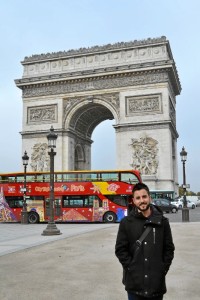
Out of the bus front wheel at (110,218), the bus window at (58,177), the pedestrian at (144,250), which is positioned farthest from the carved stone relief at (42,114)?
the pedestrian at (144,250)

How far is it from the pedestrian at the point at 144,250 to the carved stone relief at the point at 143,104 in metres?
35.0

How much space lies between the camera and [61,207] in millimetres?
23531

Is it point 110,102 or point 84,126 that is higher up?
point 110,102

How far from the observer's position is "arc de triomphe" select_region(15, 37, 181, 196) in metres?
37.4

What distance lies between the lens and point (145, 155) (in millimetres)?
37406

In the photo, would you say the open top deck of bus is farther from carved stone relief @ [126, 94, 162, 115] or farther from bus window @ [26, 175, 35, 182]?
carved stone relief @ [126, 94, 162, 115]

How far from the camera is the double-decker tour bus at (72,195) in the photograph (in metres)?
22.7

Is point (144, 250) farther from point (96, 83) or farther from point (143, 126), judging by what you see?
point (96, 83)

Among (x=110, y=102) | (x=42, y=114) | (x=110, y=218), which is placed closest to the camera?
(x=110, y=218)

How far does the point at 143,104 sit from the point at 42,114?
11.3 metres

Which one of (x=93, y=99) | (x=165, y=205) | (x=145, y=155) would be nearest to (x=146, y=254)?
(x=165, y=205)

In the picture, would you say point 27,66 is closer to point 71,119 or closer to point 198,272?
point 71,119

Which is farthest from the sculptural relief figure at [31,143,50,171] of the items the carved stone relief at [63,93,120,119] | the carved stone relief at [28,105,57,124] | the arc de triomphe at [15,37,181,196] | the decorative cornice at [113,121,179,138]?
the decorative cornice at [113,121,179,138]

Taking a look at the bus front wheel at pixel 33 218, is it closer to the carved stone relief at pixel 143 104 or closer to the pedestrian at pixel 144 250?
the carved stone relief at pixel 143 104
